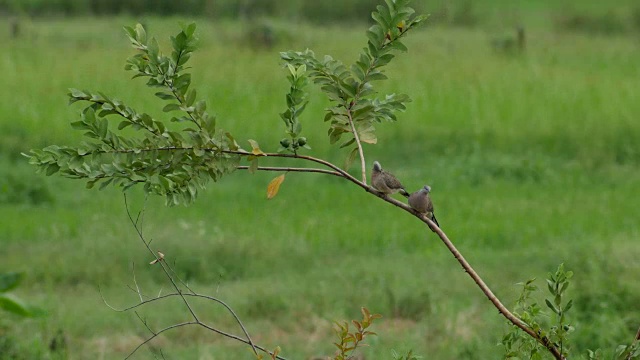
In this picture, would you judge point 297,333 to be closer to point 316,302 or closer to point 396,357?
point 316,302

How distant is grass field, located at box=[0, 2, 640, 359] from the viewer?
19.0 feet

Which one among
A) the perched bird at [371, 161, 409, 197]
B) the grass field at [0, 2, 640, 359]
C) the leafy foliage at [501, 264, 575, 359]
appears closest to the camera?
the leafy foliage at [501, 264, 575, 359]

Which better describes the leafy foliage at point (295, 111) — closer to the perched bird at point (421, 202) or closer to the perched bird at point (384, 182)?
the perched bird at point (421, 202)

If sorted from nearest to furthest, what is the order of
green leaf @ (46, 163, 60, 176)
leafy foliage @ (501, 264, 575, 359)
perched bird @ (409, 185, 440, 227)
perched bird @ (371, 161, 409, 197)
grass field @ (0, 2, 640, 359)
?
1. green leaf @ (46, 163, 60, 176)
2. leafy foliage @ (501, 264, 575, 359)
3. perched bird @ (409, 185, 440, 227)
4. perched bird @ (371, 161, 409, 197)
5. grass field @ (0, 2, 640, 359)

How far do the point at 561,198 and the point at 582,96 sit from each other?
11.5 ft

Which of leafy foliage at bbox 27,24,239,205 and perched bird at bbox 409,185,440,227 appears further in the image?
perched bird at bbox 409,185,440,227

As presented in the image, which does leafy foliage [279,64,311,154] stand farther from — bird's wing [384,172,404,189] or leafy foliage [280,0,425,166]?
bird's wing [384,172,404,189]

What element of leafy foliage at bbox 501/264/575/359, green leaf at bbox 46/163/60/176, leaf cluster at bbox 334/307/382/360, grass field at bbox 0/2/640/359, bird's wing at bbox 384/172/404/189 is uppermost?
green leaf at bbox 46/163/60/176

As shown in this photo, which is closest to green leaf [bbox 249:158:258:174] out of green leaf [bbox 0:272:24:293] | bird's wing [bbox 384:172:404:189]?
bird's wing [bbox 384:172:404:189]

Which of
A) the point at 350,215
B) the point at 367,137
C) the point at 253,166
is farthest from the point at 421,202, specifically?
the point at 350,215

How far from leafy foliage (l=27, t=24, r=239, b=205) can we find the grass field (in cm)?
57

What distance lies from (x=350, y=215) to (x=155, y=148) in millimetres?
6754

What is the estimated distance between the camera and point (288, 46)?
49.3ft

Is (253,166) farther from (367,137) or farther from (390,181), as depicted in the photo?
(390,181)
